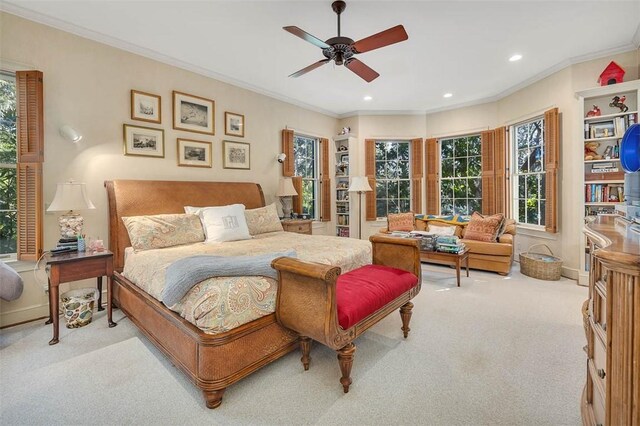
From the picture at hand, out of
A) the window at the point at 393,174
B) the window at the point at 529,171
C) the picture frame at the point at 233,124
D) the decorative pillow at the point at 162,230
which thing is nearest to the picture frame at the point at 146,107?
the picture frame at the point at 233,124

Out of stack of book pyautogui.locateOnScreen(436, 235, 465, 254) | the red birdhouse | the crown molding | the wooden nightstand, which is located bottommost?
stack of book pyautogui.locateOnScreen(436, 235, 465, 254)

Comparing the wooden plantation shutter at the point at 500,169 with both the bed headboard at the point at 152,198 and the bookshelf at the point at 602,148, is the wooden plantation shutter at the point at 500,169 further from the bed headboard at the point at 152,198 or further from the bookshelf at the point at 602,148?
the bed headboard at the point at 152,198

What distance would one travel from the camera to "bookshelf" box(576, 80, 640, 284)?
141 inches

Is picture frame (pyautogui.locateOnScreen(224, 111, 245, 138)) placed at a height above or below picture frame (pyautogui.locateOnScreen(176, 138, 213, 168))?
above

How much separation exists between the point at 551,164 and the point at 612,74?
1193 mm

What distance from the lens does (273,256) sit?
2029 millimetres

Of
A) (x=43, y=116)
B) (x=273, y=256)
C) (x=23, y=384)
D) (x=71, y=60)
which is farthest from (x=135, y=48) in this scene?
(x=23, y=384)

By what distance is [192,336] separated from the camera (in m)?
1.69

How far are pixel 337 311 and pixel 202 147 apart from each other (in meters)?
3.28

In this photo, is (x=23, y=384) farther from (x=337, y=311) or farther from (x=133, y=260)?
(x=337, y=311)

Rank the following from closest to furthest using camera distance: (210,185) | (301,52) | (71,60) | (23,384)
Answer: (23,384), (71,60), (301,52), (210,185)

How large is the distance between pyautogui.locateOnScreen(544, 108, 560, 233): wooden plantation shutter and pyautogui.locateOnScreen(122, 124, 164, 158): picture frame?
5.31 m

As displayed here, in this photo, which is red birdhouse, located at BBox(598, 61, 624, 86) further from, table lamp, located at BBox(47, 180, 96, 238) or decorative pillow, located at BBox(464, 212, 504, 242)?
table lamp, located at BBox(47, 180, 96, 238)

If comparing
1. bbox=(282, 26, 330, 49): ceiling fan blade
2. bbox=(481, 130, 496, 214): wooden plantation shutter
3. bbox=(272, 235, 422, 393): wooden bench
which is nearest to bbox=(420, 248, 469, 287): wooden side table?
bbox=(481, 130, 496, 214): wooden plantation shutter
